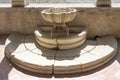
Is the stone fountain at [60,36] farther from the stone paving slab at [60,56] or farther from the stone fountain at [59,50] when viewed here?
the stone paving slab at [60,56]

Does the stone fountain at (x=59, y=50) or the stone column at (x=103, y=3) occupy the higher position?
the stone column at (x=103, y=3)

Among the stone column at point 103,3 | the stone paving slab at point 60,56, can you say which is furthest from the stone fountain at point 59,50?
the stone column at point 103,3

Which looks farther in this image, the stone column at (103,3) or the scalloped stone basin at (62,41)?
the stone column at (103,3)

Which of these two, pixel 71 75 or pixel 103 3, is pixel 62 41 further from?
pixel 103 3

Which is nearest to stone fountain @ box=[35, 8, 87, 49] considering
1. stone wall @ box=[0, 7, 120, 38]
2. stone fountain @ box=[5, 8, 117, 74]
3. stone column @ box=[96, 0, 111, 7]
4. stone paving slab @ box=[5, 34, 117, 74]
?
stone fountain @ box=[5, 8, 117, 74]

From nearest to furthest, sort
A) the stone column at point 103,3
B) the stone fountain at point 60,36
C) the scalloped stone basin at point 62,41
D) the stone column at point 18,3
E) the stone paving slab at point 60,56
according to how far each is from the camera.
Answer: the stone paving slab at point 60,56
the stone fountain at point 60,36
the scalloped stone basin at point 62,41
the stone column at point 103,3
the stone column at point 18,3

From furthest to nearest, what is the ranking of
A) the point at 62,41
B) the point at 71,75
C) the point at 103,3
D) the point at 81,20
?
1. the point at 81,20
2. the point at 103,3
3. the point at 62,41
4. the point at 71,75

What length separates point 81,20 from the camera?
16.2ft

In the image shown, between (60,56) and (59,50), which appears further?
(59,50)

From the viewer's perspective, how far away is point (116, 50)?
4.38m

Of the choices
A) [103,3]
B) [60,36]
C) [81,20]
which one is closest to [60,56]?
[60,36]

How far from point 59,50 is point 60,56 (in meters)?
0.28

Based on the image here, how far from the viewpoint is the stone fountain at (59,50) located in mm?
3735

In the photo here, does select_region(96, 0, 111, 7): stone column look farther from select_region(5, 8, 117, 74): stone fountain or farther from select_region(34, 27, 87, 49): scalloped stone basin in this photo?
select_region(34, 27, 87, 49): scalloped stone basin
